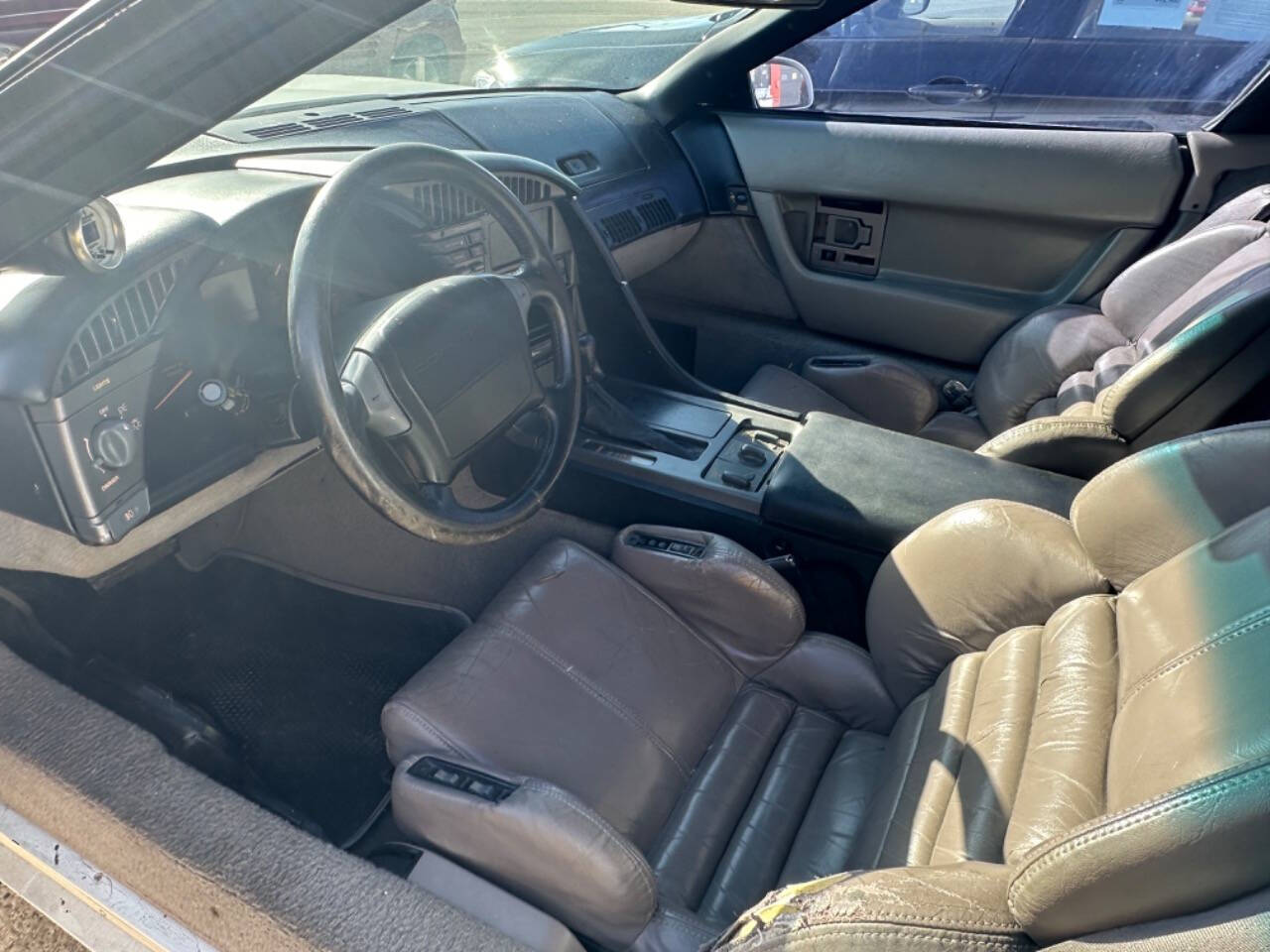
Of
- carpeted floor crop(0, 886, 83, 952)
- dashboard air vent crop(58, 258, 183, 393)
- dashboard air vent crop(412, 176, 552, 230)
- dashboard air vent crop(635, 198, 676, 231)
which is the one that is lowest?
carpeted floor crop(0, 886, 83, 952)

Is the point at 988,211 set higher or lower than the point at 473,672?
higher

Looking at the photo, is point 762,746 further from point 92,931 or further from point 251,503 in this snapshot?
point 251,503

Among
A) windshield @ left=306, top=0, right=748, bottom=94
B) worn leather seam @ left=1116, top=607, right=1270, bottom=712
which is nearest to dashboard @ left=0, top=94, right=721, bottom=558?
windshield @ left=306, top=0, right=748, bottom=94

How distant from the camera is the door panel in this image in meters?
2.37

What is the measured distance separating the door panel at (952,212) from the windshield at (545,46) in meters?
0.36

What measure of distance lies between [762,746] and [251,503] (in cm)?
114

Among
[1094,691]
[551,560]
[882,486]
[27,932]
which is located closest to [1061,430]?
[882,486]

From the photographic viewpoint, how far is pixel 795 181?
8.96 feet

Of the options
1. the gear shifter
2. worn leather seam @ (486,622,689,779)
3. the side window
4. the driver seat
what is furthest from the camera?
the side window

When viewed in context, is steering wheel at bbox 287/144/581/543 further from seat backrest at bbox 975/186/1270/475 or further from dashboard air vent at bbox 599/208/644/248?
dashboard air vent at bbox 599/208/644/248

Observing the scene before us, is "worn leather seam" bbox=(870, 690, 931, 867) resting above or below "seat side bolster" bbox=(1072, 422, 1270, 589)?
below

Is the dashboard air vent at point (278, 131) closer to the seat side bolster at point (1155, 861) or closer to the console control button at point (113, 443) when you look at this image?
the console control button at point (113, 443)

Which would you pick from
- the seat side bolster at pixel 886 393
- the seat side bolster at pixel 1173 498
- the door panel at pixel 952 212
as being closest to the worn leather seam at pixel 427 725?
the seat side bolster at pixel 1173 498

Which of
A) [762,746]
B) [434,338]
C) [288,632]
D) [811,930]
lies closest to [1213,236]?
[762,746]
